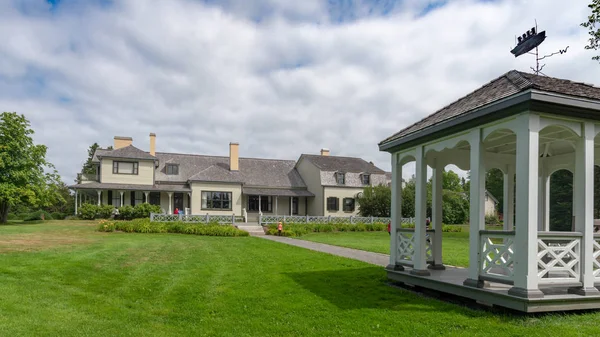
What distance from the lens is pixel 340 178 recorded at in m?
41.6

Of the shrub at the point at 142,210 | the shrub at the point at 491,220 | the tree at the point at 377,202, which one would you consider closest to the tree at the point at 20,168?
the shrub at the point at 142,210

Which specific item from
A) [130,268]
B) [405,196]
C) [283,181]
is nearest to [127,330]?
[130,268]

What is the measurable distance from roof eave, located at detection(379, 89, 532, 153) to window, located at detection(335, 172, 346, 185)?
31.1m

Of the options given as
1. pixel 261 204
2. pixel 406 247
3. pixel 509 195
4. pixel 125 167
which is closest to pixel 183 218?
pixel 125 167

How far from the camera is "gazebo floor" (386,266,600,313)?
20.6 ft

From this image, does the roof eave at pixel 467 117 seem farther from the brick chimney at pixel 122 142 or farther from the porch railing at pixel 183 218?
the brick chimney at pixel 122 142

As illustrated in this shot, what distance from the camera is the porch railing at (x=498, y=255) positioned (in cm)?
671

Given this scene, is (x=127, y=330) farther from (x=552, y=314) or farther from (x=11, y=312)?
(x=552, y=314)

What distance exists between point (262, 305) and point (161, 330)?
1940 millimetres

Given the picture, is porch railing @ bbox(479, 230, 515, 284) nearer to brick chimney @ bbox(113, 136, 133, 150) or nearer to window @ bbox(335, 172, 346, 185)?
window @ bbox(335, 172, 346, 185)

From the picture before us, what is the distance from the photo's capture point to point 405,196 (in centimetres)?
3575

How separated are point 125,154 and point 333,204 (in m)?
19.6

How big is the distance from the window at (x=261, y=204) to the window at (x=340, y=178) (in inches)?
271

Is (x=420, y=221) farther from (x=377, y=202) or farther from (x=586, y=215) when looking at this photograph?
(x=377, y=202)
